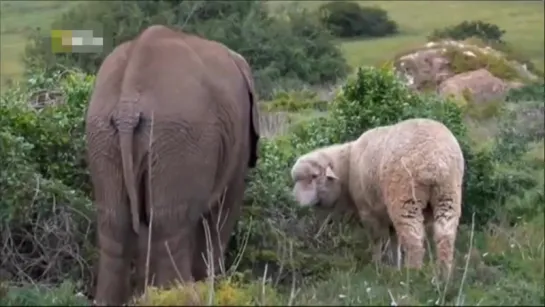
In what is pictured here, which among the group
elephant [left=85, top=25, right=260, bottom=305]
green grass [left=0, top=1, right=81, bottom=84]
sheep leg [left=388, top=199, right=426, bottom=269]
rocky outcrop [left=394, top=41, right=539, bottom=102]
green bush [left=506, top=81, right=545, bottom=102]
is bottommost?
green grass [left=0, top=1, right=81, bottom=84]

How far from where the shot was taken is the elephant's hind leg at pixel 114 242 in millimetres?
8750

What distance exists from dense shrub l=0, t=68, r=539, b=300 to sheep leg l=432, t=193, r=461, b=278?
3.25 ft

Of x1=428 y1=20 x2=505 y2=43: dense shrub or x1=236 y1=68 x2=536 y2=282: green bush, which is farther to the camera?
x1=428 y1=20 x2=505 y2=43: dense shrub

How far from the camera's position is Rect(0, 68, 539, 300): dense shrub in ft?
35.6

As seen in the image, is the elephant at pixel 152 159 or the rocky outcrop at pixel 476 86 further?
the rocky outcrop at pixel 476 86

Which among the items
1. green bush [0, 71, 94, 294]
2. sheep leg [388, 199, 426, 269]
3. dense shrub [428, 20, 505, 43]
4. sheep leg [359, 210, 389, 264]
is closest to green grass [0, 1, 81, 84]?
dense shrub [428, 20, 505, 43]

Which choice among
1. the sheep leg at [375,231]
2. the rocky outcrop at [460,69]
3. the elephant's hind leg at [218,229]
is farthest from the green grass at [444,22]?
the elephant's hind leg at [218,229]

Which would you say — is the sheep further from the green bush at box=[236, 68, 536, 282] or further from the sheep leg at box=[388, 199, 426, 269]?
the green bush at box=[236, 68, 536, 282]

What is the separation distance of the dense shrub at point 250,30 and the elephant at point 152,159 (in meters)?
27.7

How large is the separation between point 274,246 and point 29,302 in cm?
377

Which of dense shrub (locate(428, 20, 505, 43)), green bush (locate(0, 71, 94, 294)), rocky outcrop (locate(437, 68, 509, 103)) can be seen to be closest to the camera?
green bush (locate(0, 71, 94, 294))

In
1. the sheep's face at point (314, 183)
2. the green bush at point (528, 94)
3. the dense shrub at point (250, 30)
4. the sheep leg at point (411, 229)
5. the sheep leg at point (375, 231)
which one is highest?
the sheep leg at point (411, 229)

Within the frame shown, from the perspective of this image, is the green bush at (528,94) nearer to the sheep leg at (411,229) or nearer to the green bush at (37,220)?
the sheep leg at (411,229)

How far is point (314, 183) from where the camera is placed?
1299 centimetres
